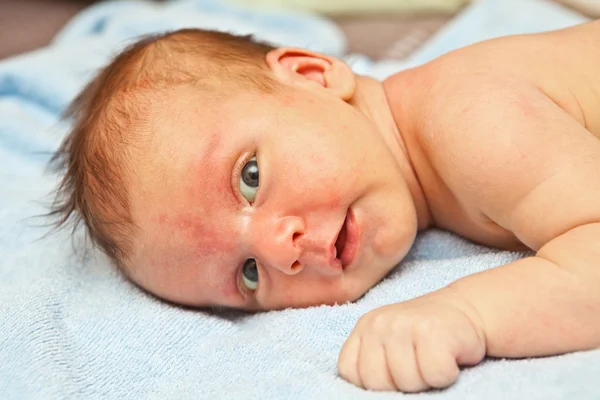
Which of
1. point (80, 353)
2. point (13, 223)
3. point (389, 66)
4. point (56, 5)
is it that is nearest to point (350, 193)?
point (80, 353)

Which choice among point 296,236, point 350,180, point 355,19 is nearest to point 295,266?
point 296,236

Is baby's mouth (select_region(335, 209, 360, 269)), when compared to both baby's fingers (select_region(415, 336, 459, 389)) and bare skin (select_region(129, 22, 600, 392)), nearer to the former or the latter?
bare skin (select_region(129, 22, 600, 392))

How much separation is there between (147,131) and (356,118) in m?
0.33

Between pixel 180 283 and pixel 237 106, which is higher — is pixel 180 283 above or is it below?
below

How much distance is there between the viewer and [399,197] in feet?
3.67

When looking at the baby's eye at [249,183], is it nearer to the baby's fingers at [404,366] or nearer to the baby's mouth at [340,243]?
the baby's mouth at [340,243]

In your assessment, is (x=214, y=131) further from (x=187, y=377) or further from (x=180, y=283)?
(x=187, y=377)

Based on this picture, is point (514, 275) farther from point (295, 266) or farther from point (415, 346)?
point (295, 266)

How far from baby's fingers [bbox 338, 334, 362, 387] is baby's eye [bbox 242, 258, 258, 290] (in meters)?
0.27

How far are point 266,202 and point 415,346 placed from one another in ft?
1.09

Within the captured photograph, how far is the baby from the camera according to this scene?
2.91ft

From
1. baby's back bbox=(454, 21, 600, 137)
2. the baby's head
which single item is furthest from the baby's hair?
baby's back bbox=(454, 21, 600, 137)

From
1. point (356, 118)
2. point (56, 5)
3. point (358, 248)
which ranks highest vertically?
point (356, 118)

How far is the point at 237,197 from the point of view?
3.50ft
